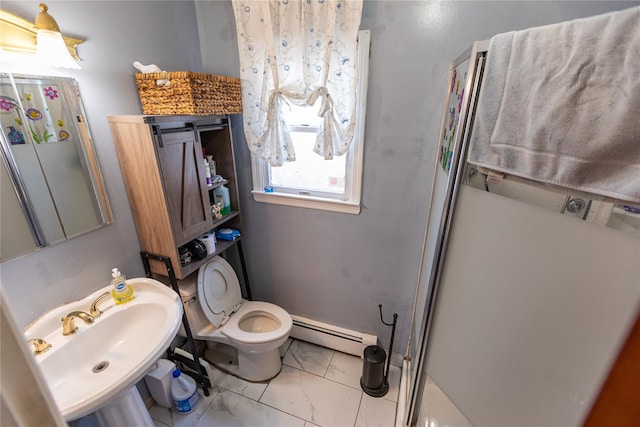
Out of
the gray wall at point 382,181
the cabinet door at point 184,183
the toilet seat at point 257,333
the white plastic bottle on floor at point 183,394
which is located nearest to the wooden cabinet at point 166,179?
the cabinet door at point 184,183

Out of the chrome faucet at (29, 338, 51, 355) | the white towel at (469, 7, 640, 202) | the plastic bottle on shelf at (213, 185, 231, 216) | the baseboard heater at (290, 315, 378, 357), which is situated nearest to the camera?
the white towel at (469, 7, 640, 202)

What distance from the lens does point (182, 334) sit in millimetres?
1701

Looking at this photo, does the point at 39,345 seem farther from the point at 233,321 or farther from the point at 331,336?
the point at 331,336

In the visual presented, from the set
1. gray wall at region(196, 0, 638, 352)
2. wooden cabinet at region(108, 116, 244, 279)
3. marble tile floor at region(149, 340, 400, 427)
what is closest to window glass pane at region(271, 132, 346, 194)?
gray wall at region(196, 0, 638, 352)

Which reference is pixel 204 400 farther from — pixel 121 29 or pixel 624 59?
pixel 624 59

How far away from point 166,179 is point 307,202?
2.59 feet

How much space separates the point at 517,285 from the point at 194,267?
1.46m

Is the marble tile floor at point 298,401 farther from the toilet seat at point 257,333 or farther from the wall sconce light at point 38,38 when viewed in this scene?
the wall sconce light at point 38,38

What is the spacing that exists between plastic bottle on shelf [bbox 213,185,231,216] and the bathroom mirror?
2.03 feet

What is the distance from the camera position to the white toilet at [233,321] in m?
1.62

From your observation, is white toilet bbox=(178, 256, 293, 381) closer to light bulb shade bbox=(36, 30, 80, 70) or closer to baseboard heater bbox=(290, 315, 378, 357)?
baseboard heater bbox=(290, 315, 378, 357)

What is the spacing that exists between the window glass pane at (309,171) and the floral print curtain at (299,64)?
17cm

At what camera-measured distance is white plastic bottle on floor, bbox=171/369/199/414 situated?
157 cm

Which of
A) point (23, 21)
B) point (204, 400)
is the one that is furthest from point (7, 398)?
point (204, 400)
